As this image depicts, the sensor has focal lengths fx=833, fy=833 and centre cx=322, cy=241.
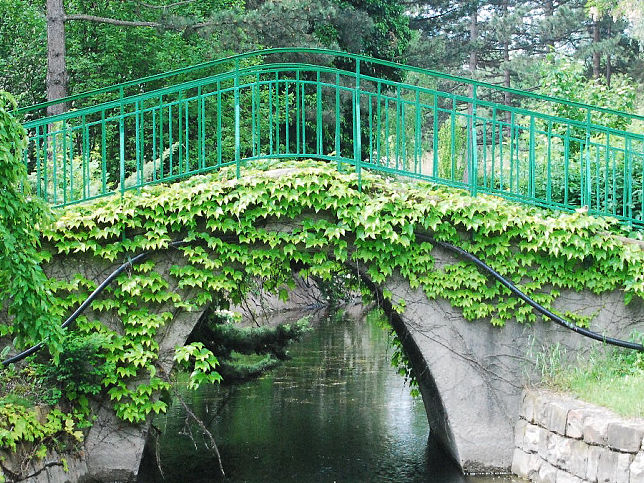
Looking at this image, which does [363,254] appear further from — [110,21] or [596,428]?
[110,21]

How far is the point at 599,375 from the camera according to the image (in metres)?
8.28

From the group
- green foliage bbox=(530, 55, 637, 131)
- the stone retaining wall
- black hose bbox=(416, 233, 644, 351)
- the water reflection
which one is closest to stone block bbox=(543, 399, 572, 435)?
the stone retaining wall

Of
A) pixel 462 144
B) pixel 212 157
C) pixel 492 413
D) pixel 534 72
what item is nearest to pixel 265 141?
pixel 212 157

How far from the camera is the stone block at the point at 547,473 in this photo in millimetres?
7707

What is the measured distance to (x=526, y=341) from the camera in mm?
8750

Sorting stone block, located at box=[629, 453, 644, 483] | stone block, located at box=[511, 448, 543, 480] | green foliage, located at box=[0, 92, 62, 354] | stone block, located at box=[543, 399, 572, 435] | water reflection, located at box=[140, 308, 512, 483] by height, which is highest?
green foliage, located at box=[0, 92, 62, 354]

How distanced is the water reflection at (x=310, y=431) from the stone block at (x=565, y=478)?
1.02 metres

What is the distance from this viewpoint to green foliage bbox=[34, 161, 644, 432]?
8297 millimetres

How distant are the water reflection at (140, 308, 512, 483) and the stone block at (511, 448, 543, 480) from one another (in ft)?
1.43

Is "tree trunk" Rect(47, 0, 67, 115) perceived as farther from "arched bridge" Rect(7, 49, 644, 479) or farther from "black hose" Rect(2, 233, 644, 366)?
"black hose" Rect(2, 233, 644, 366)

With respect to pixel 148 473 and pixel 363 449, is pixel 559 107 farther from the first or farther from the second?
pixel 148 473

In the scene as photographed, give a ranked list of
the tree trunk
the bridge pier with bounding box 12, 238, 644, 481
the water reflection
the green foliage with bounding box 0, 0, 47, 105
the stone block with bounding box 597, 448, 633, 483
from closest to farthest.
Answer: the stone block with bounding box 597, 448, 633, 483 < the bridge pier with bounding box 12, 238, 644, 481 < the water reflection < the tree trunk < the green foliage with bounding box 0, 0, 47, 105

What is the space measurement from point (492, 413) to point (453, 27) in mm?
28791

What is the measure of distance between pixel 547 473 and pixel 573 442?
63 centimetres
